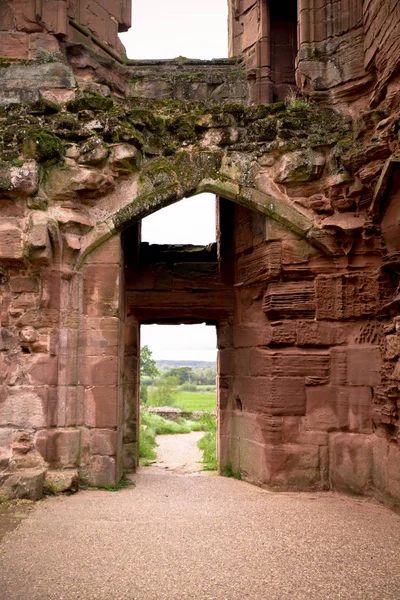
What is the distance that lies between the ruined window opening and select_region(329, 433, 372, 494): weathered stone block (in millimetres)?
6692

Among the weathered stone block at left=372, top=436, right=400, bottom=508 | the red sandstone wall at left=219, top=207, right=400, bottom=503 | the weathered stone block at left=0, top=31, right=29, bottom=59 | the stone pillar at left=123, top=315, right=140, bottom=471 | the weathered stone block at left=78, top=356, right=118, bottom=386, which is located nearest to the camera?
the weathered stone block at left=372, top=436, right=400, bottom=508

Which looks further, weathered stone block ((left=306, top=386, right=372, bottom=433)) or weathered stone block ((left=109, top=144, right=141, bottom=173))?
weathered stone block ((left=109, top=144, right=141, bottom=173))

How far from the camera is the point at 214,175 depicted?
6238 mm

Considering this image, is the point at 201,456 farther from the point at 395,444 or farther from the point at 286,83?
the point at 286,83

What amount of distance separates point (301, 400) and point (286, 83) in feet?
21.5

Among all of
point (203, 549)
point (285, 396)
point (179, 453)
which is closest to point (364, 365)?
point (285, 396)

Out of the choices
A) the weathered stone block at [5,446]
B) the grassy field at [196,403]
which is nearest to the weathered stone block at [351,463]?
the weathered stone block at [5,446]

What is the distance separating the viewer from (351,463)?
583 cm

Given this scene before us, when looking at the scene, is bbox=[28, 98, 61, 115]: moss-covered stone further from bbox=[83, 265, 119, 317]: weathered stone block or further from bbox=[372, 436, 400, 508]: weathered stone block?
bbox=[372, 436, 400, 508]: weathered stone block

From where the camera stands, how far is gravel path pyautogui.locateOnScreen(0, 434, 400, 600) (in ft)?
11.1

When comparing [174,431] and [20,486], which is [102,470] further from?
[174,431]

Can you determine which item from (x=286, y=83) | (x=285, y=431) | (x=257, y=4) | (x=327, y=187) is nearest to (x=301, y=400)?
(x=285, y=431)

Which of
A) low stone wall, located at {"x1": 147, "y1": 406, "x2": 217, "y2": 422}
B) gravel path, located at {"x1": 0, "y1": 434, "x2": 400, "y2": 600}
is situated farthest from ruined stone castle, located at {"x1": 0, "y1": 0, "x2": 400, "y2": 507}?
low stone wall, located at {"x1": 147, "y1": 406, "x2": 217, "y2": 422}

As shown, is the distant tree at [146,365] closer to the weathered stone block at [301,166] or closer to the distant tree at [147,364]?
the distant tree at [147,364]
